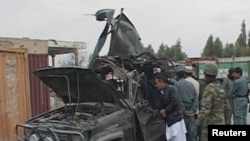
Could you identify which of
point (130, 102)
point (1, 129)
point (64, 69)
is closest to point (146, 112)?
point (130, 102)

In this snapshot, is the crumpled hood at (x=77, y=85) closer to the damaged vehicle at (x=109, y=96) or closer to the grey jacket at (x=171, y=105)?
the damaged vehicle at (x=109, y=96)

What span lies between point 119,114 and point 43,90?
507 cm

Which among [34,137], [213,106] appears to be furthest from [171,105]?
[34,137]

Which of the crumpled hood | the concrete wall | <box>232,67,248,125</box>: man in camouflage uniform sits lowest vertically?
<box>232,67,248,125</box>: man in camouflage uniform

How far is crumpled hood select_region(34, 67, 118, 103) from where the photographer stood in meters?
5.89

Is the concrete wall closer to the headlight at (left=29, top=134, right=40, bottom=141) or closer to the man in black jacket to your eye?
the man in black jacket

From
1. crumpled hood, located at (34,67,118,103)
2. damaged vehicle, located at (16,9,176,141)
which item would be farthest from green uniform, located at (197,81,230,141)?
crumpled hood, located at (34,67,118,103)

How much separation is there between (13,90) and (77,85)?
3.28 m

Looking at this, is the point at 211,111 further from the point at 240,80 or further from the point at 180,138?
the point at 240,80

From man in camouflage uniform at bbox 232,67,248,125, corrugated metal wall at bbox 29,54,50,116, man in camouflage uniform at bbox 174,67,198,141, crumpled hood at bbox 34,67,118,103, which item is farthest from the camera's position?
man in camouflage uniform at bbox 232,67,248,125

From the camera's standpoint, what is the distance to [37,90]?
1033 centimetres

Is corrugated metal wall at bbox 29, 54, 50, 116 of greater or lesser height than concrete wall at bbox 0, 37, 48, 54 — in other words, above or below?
below

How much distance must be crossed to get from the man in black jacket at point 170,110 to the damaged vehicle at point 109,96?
0.47ft

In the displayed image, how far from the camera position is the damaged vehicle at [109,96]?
561 centimetres
